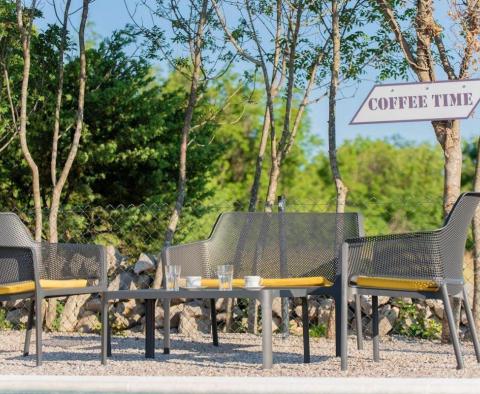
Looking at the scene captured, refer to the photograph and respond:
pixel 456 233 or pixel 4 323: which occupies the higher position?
pixel 456 233

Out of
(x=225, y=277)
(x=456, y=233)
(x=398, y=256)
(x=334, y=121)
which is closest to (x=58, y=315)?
(x=334, y=121)

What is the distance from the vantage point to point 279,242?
20.7ft

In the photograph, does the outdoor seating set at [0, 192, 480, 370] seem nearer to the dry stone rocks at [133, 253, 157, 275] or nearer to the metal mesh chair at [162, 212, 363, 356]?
the metal mesh chair at [162, 212, 363, 356]

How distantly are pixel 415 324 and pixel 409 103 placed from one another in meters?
1.83

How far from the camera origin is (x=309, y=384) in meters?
4.21

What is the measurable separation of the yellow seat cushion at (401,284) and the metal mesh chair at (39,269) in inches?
65.9

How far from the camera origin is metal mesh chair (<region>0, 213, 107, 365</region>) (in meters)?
5.57

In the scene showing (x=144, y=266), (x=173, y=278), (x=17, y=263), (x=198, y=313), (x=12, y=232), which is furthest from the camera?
(x=144, y=266)

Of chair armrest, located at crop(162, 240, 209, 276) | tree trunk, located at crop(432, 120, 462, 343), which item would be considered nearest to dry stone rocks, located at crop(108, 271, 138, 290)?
chair armrest, located at crop(162, 240, 209, 276)

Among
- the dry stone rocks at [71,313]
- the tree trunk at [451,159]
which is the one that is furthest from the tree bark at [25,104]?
the tree trunk at [451,159]

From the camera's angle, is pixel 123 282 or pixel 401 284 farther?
pixel 123 282

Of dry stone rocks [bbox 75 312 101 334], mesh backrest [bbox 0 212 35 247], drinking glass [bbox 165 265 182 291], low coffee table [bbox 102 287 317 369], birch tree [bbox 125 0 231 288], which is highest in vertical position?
birch tree [bbox 125 0 231 288]

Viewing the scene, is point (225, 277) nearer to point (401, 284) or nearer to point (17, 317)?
point (401, 284)

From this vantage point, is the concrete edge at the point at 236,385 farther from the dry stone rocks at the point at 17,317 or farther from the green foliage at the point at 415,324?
the dry stone rocks at the point at 17,317
